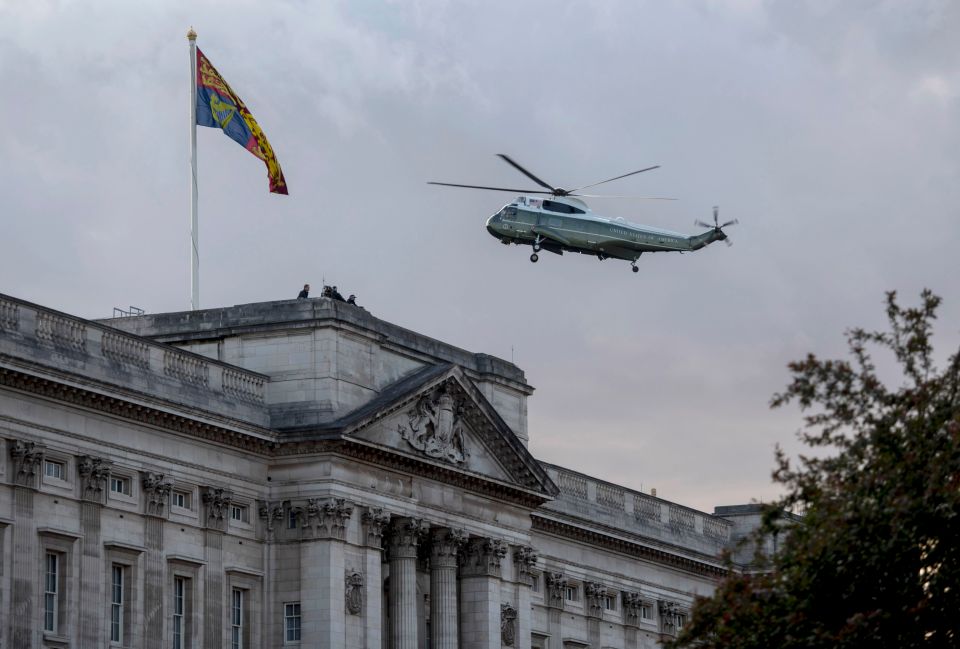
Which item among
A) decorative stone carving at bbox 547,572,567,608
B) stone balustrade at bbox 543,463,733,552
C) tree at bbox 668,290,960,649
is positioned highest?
stone balustrade at bbox 543,463,733,552

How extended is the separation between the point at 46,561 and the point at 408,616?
1671 centimetres

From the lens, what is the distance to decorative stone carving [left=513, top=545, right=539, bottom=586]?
3895 inches

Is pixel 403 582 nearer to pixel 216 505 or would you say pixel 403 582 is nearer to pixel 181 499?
pixel 216 505

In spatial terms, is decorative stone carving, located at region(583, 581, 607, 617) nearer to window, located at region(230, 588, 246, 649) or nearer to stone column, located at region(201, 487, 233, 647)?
window, located at region(230, 588, 246, 649)

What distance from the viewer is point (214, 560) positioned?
85.0m

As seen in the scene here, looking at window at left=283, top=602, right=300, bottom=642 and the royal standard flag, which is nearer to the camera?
window at left=283, top=602, right=300, bottom=642

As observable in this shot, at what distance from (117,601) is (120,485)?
351 centimetres

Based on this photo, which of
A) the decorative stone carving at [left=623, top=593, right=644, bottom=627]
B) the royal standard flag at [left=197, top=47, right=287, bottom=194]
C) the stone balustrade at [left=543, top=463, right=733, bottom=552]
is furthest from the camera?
the decorative stone carving at [left=623, top=593, right=644, bottom=627]

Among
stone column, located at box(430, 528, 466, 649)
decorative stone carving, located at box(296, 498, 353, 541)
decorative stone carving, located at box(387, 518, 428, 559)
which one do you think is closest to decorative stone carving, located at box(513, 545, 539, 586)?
stone column, located at box(430, 528, 466, 649)

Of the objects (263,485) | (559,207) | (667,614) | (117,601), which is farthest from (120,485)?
(667,614)

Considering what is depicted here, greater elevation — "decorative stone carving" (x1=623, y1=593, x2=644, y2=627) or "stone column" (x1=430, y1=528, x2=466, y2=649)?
"decorative stone carving" (x1=623, y1=593, x2=644, y2=627)

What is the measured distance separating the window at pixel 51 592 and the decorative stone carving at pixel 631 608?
3868 cm

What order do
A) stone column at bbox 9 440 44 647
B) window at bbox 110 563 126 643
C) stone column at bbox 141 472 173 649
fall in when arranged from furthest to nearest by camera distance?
stone column at bbox 141 472 173 649, window at bbox 110 563 126 643, stone column at bbox 9 440 44 647

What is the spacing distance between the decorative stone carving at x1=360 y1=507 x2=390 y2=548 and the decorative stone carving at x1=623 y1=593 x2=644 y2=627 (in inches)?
976
